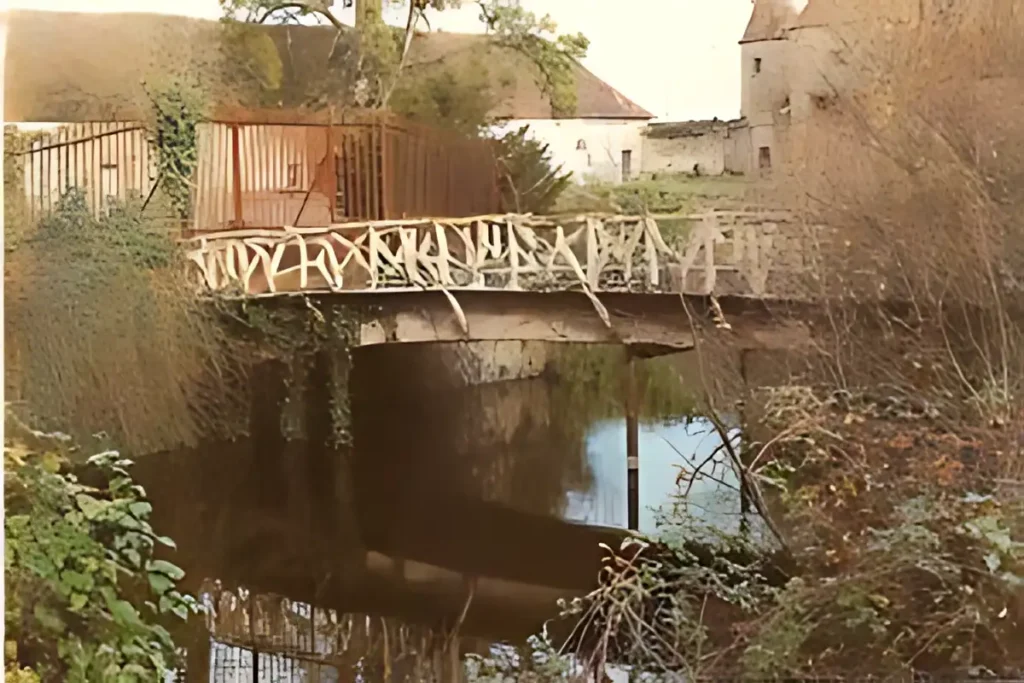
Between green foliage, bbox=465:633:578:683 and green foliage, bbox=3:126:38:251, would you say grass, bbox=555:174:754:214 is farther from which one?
green foliage, bbox=3:126:38:251

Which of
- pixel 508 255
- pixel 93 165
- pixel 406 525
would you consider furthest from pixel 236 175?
pixel 406 525

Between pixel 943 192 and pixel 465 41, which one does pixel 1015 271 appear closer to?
pixel 943 192

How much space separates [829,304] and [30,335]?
140 centimetres

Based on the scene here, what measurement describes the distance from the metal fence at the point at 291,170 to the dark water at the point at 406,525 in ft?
→ 1.16

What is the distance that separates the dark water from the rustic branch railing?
201mm

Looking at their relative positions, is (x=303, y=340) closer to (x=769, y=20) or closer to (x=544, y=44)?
(x=544, y=44)

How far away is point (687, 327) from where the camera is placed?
5.85 feet

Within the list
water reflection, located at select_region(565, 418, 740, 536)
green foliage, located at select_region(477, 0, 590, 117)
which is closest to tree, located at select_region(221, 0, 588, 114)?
green foliage, located at select_region(477, 0, 590, 117)

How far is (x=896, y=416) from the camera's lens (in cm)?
174

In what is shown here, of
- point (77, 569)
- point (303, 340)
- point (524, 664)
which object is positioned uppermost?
point (303, 340)

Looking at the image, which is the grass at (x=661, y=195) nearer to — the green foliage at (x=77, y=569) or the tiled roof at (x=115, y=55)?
the tiled roof at (x=115, y=55)

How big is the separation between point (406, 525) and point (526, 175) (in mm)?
648

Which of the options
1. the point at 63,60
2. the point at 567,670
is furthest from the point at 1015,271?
the point at 63,60

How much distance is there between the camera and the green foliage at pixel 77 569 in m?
1.83
